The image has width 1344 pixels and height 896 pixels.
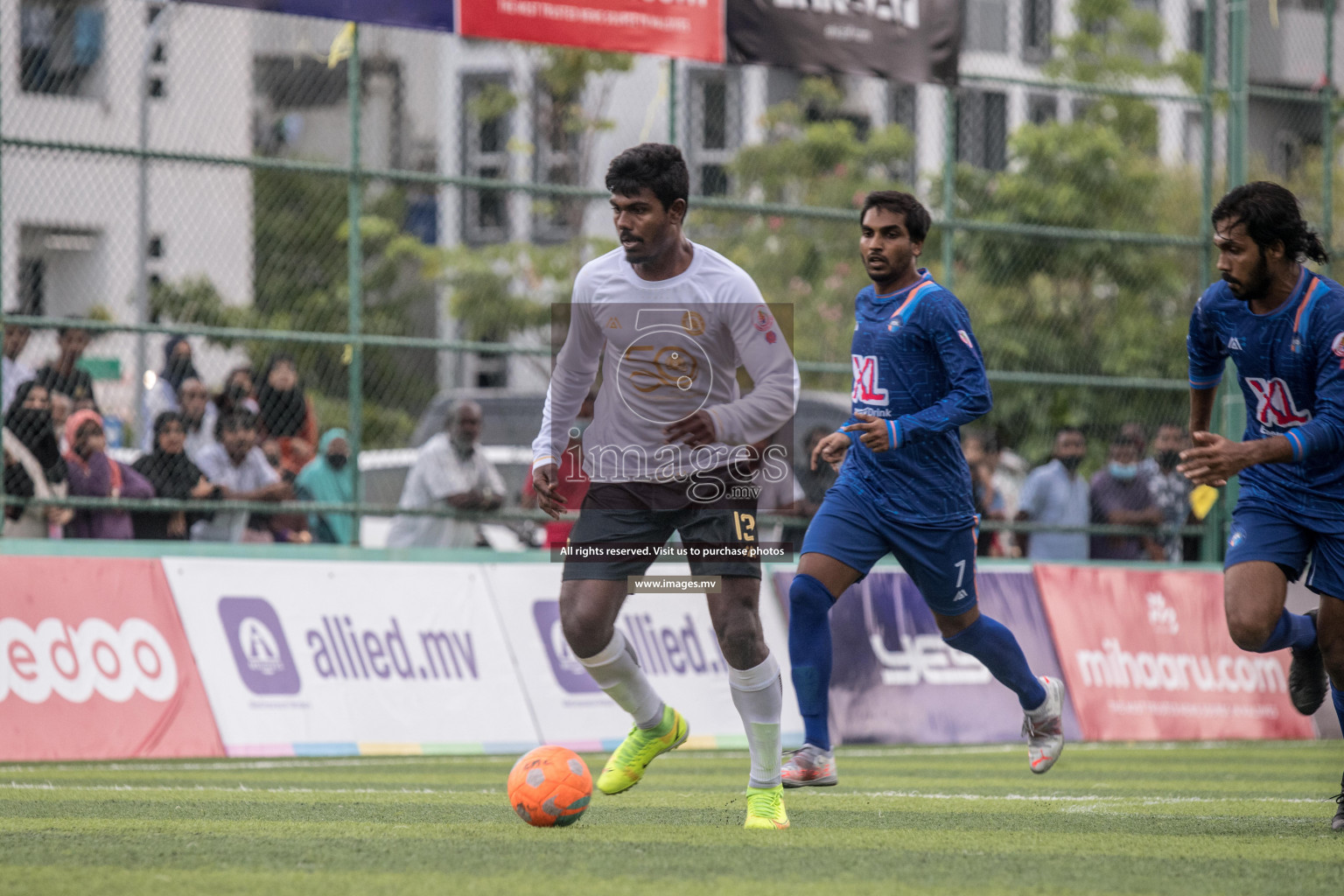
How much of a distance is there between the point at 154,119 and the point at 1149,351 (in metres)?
9.07

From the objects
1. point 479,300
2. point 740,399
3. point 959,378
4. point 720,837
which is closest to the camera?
point 720,837

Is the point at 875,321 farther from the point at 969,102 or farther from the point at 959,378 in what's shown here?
the point at 969,102

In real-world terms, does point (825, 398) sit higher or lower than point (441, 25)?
lower

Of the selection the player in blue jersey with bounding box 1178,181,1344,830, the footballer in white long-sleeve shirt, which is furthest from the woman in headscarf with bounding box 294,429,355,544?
the player in blue jersey with bounding box 1178,181,1344,830

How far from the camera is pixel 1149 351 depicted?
610 inches

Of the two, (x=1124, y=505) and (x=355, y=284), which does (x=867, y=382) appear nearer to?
(x=355, y=284)

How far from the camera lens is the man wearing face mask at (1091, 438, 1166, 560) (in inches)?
541

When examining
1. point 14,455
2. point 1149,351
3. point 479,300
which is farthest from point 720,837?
point 479,300

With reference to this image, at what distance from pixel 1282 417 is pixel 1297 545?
1.57 feet

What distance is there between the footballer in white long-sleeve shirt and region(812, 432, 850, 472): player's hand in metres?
0.62

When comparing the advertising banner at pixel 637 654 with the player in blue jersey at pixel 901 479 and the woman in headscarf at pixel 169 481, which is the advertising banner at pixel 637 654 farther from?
the player in blue jersey at pixel 901 479

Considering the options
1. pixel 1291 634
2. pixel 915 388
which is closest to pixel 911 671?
pixel 915 388

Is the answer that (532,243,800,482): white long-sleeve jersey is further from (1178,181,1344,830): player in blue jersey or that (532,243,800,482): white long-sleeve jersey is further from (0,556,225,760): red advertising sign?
(0,556,225,760): red advertising sign

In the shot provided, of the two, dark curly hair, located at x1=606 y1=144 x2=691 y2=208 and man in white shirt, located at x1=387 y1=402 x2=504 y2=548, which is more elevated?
dark curly hair, located at x1=606 y1=144 x2=691 y2=208
